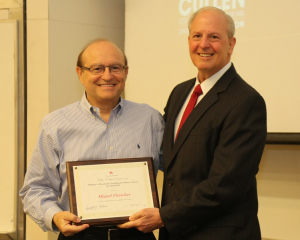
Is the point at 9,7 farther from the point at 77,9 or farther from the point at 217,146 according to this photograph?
the point at 217,146

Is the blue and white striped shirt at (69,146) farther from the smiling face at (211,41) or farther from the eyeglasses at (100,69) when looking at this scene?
the smiling face at (211,41)

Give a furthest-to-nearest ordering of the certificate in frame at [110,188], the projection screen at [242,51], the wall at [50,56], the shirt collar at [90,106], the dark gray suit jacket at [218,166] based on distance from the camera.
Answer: the wall at [50,56] < the projection screen at [242,51] < the shirt collar at [90,106] < the certificate in frame at [110,188] < the dark gray suit jacket at [218,166]

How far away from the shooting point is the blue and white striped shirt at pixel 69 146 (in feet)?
7.84


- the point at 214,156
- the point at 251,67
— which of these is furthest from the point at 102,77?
the point at 251,67

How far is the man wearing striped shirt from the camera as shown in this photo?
2.38 metres

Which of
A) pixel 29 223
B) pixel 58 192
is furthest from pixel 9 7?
pixel 58 192

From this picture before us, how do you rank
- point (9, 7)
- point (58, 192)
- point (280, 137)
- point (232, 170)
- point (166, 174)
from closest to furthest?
point (232, 170)
point (166, 174)
point (58, 192)
point (280, 137)
point (9, 7)

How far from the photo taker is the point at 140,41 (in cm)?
439

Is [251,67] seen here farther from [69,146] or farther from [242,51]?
[69,146]

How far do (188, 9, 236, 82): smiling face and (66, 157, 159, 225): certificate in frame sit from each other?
23.7 inches

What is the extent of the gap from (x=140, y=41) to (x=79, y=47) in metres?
0.60

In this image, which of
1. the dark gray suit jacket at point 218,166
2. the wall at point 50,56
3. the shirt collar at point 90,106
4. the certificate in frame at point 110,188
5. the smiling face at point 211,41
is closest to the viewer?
the dark gray suit jacket at point 218,166

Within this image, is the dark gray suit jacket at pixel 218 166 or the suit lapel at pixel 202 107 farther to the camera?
the suit lapel at pixel 202 107

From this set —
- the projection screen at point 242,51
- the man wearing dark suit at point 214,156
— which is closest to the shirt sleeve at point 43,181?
the man wearing dark suit at point 214,156
